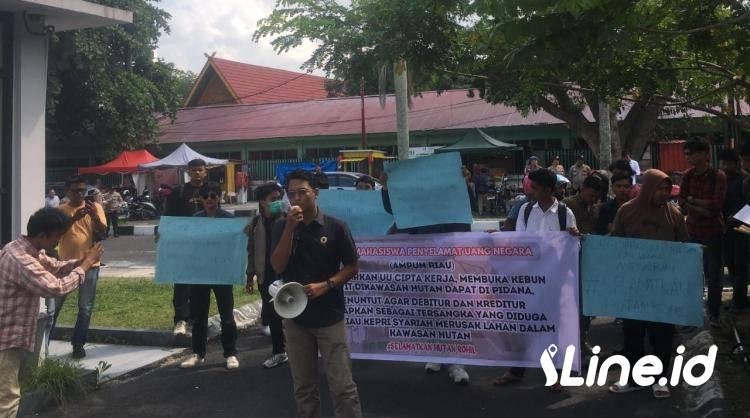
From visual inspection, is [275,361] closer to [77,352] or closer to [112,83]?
[77,352]

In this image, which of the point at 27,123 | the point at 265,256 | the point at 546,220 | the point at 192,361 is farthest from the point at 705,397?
the point at 27,123

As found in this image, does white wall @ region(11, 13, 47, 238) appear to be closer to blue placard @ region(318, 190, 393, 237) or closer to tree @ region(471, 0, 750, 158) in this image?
blue placard @ region(318, 190, 393, 237)

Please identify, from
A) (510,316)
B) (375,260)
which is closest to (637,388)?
(510,316)

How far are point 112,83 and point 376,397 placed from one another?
26906mm

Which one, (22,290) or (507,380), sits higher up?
(22,290)

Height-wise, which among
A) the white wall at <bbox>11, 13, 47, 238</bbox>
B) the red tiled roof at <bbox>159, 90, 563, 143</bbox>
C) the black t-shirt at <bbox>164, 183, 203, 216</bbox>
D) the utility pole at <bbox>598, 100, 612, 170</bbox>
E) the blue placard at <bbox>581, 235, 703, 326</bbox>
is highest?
the red tiled roof at <bbox>159, 90, 563, 143</bbox>

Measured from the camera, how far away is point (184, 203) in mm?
6895

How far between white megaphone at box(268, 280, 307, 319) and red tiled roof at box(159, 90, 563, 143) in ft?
74.0

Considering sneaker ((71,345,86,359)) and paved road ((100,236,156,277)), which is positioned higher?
paved road ((100,236,156,277))

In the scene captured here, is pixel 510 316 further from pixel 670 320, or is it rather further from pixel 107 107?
pixel 107 107

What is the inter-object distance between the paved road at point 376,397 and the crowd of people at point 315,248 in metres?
0.15

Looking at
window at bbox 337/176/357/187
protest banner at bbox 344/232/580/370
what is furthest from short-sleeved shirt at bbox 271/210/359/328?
window at bbox 337/176/357/187

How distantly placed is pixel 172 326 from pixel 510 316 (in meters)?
4.13

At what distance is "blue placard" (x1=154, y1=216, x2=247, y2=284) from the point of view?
6348 millimetres
